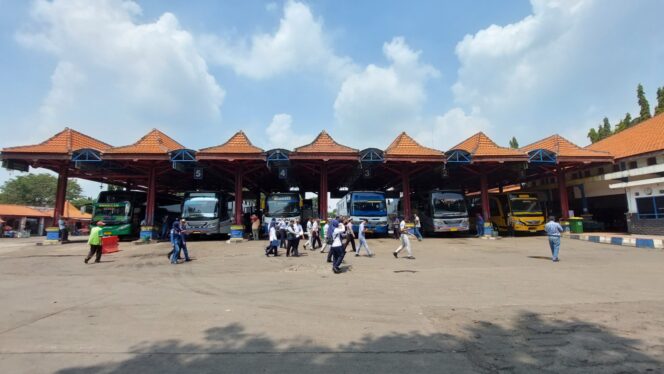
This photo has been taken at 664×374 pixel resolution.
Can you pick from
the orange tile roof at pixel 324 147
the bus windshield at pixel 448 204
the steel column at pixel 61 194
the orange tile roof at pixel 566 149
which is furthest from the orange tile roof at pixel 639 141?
the steel column at pixel 61 194

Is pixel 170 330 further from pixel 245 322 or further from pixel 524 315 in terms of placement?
pixel 524 315

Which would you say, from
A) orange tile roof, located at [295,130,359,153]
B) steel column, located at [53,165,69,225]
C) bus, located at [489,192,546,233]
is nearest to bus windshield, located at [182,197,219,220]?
orange tile roof, located at [295,130,359,153]

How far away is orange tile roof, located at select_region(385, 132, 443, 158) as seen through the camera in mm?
20297

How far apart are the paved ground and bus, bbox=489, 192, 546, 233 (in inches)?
463

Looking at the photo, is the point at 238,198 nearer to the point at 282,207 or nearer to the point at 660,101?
the point at 282,207

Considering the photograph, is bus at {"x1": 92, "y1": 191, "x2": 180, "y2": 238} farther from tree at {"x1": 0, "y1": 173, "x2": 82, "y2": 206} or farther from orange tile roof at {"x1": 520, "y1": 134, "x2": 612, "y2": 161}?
tree at {"x1": 0, "y1": 173, "x2": 82, "y2": 206}

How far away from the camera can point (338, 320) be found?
16.9 ft

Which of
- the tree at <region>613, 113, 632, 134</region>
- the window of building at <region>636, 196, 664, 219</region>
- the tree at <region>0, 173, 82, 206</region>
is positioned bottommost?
the window of building at <region>636, 196, 664, 219</region>

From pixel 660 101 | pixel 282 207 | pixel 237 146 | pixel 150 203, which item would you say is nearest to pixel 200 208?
pixel 150 203

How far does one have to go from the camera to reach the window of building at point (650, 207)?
62.8ft

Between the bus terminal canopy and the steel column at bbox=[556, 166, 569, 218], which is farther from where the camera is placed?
the steel column at bbox=[556, 166, 569, 218]

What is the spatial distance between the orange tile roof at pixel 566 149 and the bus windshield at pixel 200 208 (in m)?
18.9

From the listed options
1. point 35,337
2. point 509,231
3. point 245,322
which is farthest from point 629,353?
point 509,231

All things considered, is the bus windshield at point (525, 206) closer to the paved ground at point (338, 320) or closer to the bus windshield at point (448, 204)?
the bus windshield at point (448, 204)
